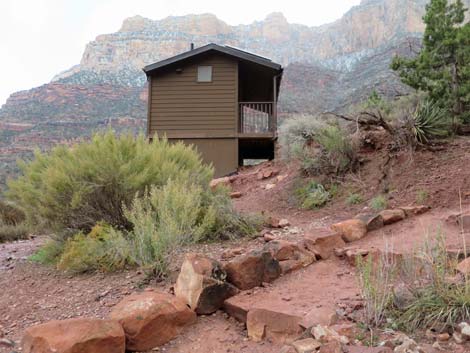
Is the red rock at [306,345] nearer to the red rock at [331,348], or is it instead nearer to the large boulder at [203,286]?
the red rock at [331,348]

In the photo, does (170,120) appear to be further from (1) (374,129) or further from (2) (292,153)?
(1) (374,129)

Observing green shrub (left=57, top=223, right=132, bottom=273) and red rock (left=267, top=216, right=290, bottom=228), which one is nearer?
green shrub (left=57, top=223, right=132, bottom=273)

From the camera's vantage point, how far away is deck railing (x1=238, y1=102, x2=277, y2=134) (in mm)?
12820

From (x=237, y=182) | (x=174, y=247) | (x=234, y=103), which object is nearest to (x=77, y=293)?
(x=174, y=247)

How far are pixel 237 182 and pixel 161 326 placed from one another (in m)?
7.84

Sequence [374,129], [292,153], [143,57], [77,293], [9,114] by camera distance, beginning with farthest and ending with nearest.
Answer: [143,57] < [9,114] < [292,153] < [374,129] < [77,293]

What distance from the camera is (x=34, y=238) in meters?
7.90

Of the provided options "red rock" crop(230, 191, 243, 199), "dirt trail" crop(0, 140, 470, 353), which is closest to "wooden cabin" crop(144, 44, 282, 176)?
"red rock" crop(230, 191, 243, 199)

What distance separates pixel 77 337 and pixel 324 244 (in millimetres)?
2596

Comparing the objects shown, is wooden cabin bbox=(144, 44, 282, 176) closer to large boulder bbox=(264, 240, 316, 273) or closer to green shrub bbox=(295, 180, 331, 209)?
green shrub bbox=(295, 180, 331, 209)

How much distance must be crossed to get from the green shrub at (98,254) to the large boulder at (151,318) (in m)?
1.03

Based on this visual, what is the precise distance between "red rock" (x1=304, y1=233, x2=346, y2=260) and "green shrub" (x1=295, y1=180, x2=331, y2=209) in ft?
7.77

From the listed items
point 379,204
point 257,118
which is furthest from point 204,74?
point 379,204

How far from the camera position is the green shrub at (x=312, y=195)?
665 centimetres
